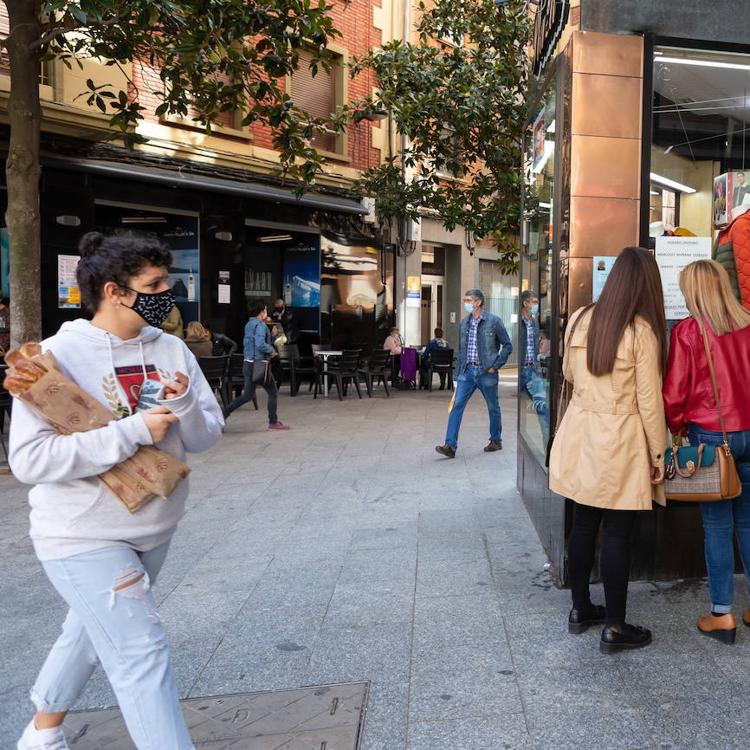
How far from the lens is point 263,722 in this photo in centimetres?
301

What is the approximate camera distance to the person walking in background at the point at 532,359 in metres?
5.06

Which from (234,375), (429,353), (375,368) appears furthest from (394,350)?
(234,375)

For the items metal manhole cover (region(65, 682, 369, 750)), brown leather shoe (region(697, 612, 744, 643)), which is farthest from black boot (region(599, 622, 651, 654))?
metal manhole cover (region(65, 682, 369, 750))

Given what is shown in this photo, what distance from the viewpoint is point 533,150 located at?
5.66 meters

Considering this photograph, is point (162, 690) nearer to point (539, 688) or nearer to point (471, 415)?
point (539, 688)

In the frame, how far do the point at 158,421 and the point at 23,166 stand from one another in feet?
20.3

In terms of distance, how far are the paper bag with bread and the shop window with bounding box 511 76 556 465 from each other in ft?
9.57

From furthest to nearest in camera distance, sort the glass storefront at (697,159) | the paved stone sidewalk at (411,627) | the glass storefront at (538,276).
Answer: the glass storefront at (538,276) < the glass storefront at (697,159) < the paved stone sidewalk at (411,627)

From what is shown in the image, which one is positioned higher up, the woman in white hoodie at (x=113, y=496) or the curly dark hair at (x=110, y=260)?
the curly dark hair at (x=110, y=260)

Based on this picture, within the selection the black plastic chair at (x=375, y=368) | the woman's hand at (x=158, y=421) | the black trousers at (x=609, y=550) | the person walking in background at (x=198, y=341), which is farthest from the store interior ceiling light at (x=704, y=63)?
the black plastic chair at (x=375, y=368)

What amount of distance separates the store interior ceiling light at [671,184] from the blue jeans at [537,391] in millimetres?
1358

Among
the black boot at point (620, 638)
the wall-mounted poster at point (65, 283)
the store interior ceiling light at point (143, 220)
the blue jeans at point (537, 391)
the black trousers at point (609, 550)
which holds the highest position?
the store interior ceiling light at point (143, 220)

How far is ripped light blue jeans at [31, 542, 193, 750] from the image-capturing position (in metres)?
2.23

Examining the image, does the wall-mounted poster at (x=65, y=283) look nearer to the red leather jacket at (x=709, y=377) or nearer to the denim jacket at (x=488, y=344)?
the denim jacket at (x=488, y=344)
